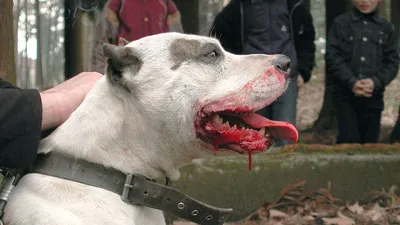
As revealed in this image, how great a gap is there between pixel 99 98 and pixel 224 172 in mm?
2560

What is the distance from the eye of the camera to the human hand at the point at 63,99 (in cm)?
289

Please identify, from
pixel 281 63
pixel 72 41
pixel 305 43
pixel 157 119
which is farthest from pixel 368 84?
pixel 157 119

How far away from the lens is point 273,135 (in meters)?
2.95

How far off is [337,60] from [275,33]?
2.42 ft

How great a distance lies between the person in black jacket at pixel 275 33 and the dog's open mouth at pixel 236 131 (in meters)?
2.37

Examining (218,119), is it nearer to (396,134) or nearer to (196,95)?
(196,95)

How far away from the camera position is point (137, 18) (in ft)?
17.4

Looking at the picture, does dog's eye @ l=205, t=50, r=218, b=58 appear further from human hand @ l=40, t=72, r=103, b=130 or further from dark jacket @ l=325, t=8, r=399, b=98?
dark jacket @ l=325, t=8, r=399, b=98

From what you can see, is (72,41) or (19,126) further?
(72,41)

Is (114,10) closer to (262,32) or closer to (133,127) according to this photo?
(262,32)

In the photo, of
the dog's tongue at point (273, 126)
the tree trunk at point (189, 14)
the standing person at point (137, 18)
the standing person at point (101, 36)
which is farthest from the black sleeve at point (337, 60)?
the dog's tongue at point (273, 126)

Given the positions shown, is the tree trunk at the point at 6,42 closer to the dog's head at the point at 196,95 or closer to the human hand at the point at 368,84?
the dog's head at the point at 196,95

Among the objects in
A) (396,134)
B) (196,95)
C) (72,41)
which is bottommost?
(396,134)

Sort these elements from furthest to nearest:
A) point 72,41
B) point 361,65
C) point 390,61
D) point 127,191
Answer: point 72,41 < point 390,61 < point 361,65 < point 127,191
